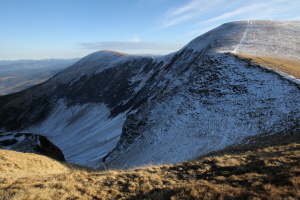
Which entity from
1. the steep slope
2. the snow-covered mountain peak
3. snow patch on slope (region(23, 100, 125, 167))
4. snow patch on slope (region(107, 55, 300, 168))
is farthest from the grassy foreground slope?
the snow-covered mountain peak

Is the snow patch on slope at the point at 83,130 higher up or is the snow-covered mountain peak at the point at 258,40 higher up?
the snow-covered mountain peak at the point at 258,40

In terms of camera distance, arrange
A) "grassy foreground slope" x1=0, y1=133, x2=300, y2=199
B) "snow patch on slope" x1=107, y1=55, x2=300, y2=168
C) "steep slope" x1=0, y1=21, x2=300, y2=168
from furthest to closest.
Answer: "steep slope" x1=0, y1=21, x2=300, y2=168 → "snow patch on slope" x1=107, y1=55, x2=300, y2=168 → "grassy foreground slope" x1=0, y1=133, x2=300, y2=199

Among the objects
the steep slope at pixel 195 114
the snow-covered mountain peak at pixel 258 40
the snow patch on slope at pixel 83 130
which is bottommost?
the snow patch on slope at pixel 83 130

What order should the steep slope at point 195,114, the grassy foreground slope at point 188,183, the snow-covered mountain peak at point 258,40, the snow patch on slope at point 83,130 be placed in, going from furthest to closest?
the snow patch on slope at point 83,130, the snow-covered mountain peak at point 258,40, the steep slope at point 195,114, the grassy foreground slope at point 188,183

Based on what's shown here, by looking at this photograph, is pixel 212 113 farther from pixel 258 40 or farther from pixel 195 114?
pixel 258 40

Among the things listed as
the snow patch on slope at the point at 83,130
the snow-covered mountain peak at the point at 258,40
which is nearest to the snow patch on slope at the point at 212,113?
the snow-covered mountain peak at the point at 258,40

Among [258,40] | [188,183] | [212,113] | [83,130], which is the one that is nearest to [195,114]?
[212,113]

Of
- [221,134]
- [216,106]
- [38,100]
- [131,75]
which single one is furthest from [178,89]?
[38,100]

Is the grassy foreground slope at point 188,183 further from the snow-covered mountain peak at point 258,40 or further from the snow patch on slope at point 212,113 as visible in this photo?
the snow-covered mountain peak at point 258,40

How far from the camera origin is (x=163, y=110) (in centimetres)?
3262

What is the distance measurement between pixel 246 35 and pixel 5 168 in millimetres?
64486

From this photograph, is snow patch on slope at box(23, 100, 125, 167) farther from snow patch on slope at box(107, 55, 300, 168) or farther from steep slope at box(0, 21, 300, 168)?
snow patch on slope at box(107, 55, 300, 168)

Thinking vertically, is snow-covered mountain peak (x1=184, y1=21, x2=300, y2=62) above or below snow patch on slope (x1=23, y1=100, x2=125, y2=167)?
above

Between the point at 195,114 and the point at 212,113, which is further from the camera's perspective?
the point at 195,114
